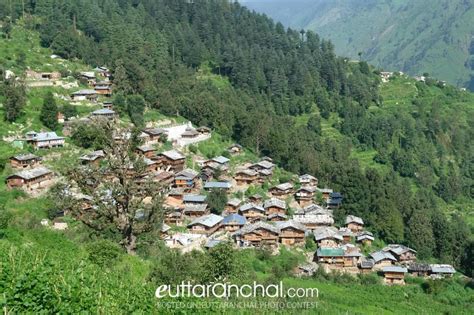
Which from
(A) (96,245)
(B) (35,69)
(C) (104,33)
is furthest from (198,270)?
(C) (104,33)

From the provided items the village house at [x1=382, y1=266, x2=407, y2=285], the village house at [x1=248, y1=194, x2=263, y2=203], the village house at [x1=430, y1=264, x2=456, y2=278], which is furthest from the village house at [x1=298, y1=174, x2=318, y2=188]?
the village house at [x1=430, y1=264, x2=456, y2=278]

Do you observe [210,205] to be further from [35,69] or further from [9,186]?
[35,69]

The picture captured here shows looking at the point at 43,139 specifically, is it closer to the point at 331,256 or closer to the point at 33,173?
the point at 33,173

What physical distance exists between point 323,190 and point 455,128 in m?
42.7

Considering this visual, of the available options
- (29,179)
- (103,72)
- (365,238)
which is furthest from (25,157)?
(365,238)

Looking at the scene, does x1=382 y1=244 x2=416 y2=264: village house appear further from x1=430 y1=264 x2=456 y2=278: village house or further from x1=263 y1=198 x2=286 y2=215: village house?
x1=263 y1=198 x2=286 y2=215: village house

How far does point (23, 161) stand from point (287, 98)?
1865 inches

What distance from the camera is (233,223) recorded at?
38.3 metres

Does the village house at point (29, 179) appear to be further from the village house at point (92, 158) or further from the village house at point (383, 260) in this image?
the village house at point (383, 260)

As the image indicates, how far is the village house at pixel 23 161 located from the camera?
34.9 meters

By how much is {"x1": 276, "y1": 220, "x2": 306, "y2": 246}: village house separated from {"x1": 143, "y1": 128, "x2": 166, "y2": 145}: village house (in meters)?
16.1

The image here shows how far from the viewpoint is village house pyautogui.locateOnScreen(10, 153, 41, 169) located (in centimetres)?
3494

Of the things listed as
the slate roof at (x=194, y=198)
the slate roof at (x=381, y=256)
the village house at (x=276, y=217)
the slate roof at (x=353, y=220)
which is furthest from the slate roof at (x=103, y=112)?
the slate roof at (x=381, y=256)

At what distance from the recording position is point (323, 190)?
4788 cm
